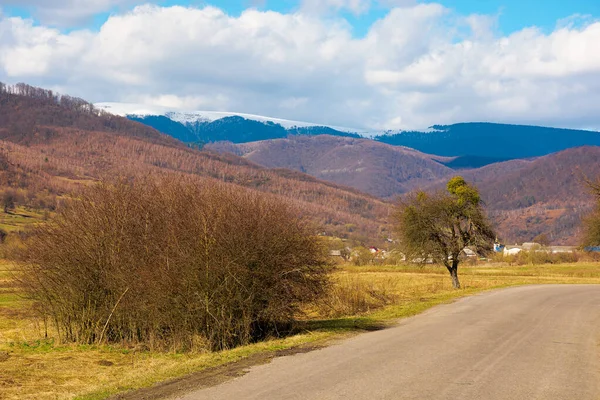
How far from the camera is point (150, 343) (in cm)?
1706

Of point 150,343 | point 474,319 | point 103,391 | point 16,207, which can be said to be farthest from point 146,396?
point 16,207

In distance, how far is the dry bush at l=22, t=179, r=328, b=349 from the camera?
16125mm

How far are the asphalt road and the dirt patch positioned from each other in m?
0.32

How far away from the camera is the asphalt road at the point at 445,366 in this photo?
10.0 m

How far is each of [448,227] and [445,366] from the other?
3193 centimetres

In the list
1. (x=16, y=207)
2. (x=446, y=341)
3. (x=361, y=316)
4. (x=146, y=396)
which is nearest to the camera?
(x=146, y=396)

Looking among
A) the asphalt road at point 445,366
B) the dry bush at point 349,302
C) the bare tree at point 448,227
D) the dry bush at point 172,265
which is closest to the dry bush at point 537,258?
the bare tree at point 448,227

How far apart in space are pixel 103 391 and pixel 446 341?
844 cm

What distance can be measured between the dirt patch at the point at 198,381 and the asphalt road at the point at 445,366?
319 millimetres

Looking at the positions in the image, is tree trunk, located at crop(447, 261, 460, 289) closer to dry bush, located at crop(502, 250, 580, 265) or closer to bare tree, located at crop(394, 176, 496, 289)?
bare tree, located at crop(394, 176, 496, 289)

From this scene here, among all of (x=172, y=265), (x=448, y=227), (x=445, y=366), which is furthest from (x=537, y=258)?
(x=445, y=366)

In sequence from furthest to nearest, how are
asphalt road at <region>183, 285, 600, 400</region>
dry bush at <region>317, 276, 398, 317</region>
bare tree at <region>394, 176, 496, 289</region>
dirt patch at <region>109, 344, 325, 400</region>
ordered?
bare tree at <region>394, 176, 496, 289</region> < dry bush at <region>317, 276, 398, 317</region> < dirt patch at <region>109, 344, 325, 400</region> < asphalt road at <region>183, 285, 600, 400</region>

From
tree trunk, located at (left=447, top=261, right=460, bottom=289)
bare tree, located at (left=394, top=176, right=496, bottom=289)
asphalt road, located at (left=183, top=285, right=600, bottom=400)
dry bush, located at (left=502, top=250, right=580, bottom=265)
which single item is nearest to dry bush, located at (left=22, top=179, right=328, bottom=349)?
asphalt road, located at (left=183, top=285, right=600, bottom=400)

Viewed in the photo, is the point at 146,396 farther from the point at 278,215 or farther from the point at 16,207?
the point at 16,207
